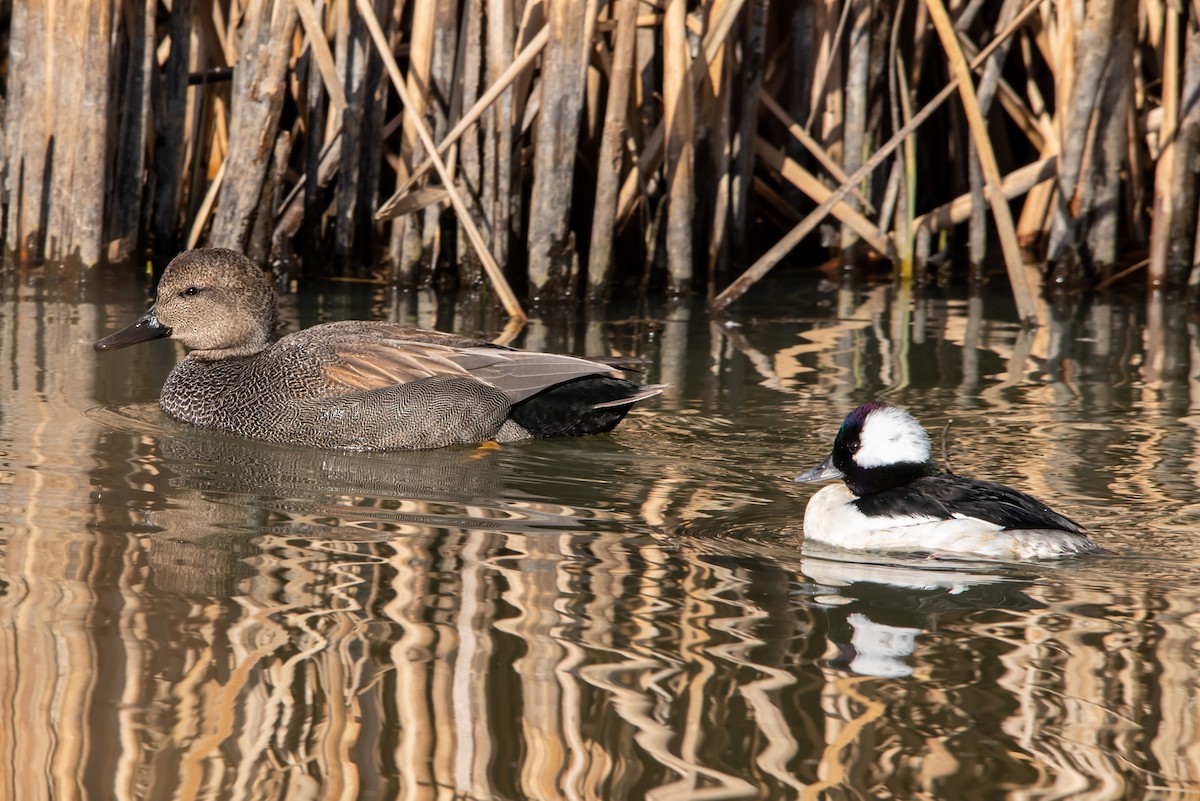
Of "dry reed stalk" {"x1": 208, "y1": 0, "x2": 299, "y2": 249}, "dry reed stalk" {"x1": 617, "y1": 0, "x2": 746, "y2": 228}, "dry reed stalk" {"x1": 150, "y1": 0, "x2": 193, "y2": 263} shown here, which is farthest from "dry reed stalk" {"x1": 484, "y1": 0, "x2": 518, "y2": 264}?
"dry reed stalk" {"x1": 150, "y1": 0, "x2": 193, "y2": 263}

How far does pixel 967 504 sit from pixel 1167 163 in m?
4.86

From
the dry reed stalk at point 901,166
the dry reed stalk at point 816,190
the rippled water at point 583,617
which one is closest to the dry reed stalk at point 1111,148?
the dry reed stalk at point 901,166

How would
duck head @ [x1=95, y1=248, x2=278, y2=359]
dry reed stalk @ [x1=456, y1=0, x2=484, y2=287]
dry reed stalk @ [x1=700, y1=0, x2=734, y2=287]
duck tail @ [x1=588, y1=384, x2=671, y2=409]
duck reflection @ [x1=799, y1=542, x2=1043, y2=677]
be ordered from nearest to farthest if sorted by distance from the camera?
duck reflection @ [x1=799, y1=542, x2=1043, y2=677] < duck tail @ [x1=588, y1=384, x2=671, y2=409] < duck head @ [x1=95, y1=248, x2=278, y2=359] < dry reed stalk @ [x1=456, y1=0, x2=484, y2=287] < dry reed stalk @ [x1=700, y1=0, x2=734, y2=287]

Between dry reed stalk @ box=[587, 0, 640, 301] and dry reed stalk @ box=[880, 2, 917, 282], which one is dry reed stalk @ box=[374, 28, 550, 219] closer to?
dry reed stalk @ box=[587, 0, 640, 301]

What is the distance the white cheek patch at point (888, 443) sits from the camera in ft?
16.4

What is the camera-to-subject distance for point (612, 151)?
336 inches

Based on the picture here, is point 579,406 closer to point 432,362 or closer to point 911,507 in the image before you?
point 432,362

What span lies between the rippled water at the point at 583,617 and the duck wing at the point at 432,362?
279mm

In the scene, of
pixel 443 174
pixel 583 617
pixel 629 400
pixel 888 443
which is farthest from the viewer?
pixel 443 174

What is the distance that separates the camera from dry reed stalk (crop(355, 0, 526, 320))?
7.86 meters

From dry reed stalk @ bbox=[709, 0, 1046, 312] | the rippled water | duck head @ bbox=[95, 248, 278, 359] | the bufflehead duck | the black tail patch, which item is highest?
dry reed stalk @ bbox=[709, 0, 1046, 312]

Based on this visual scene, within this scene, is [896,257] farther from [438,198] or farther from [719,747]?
[719,747]

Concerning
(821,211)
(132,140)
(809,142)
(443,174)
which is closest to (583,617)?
(443,174)

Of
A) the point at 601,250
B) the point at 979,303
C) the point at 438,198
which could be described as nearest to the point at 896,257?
the point at 979,303
